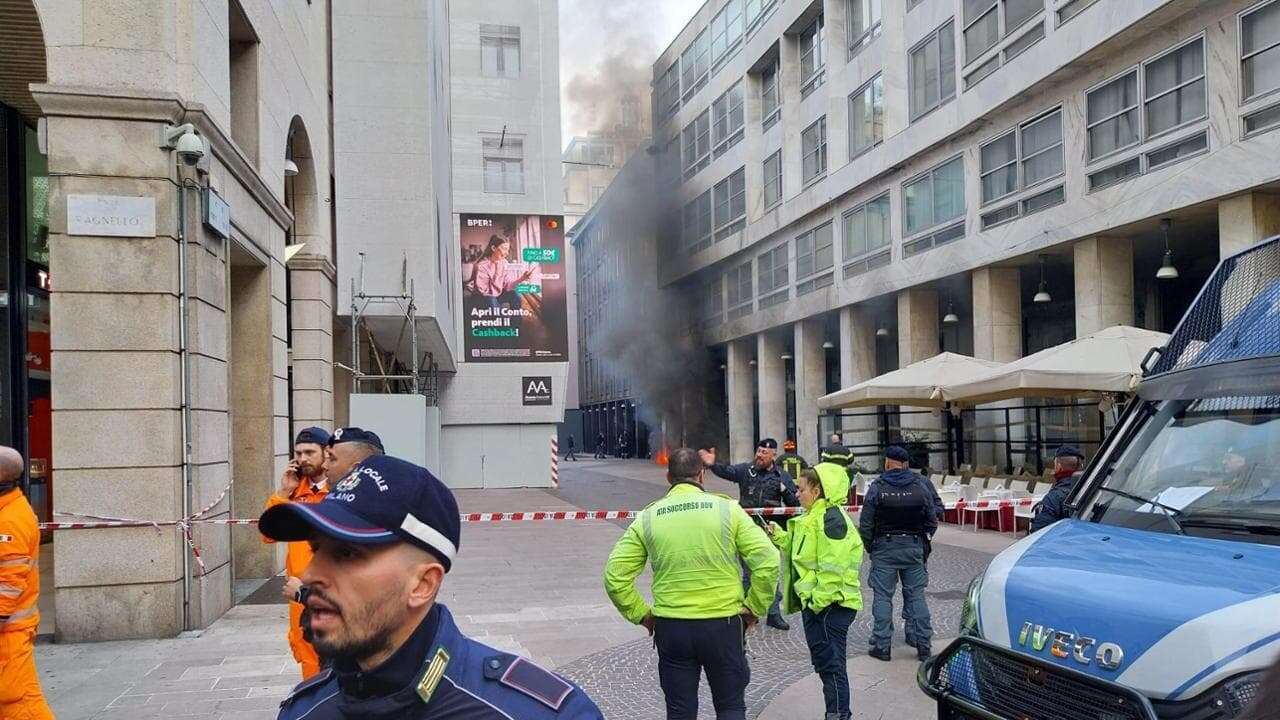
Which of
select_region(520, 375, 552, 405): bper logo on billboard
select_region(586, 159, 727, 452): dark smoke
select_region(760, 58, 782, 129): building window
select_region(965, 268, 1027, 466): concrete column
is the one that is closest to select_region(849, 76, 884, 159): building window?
select_region(760, 58, 782, 129): building window

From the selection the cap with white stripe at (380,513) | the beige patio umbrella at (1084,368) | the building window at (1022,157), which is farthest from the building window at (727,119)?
the cap with white stripe at (380,513)

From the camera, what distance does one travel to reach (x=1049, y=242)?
64.2 feet

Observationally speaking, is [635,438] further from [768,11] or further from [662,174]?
[768,11]

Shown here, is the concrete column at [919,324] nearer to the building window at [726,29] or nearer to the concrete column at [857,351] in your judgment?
the concrete column at [857,351]

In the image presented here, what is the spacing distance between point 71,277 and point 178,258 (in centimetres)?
85

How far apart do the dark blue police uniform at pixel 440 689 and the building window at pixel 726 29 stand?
1484 inches

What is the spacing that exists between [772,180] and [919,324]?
35.7 ft

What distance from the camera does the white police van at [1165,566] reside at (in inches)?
111

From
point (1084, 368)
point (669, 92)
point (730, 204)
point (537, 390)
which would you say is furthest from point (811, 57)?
point (1084, 368)

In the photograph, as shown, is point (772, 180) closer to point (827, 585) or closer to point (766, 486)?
point (766, 486)

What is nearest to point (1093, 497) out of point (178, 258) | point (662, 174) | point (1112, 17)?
point (178, 258)

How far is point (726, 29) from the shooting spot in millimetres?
38719

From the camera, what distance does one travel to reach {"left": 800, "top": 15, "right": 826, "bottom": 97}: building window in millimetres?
31234

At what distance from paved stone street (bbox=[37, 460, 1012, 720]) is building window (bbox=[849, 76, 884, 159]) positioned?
54.9ft
